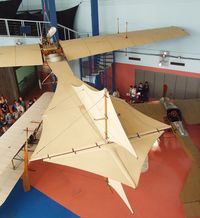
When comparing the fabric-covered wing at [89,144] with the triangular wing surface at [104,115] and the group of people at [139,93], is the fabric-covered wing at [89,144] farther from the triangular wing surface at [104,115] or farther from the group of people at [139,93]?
the group of people at [139,93]

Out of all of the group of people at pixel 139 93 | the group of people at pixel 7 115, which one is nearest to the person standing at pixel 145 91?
the group of people at pixel 139 93

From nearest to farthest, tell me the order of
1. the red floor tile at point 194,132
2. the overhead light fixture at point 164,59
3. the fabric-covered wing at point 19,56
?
the fabric-covered wing at point 19,56
the red floor tile at point 194,132
the overhead light fixture at point 164,59

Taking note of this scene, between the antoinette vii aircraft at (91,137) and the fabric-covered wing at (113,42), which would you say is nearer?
the antoinette vii aircraft at (91,137)

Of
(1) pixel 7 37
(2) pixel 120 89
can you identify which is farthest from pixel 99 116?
(2) pixel 120 89

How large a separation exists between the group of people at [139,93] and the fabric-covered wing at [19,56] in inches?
228

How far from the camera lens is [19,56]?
930cm

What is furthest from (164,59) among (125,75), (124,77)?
(124,77)

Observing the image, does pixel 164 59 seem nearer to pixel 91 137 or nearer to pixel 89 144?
pixel 91 137

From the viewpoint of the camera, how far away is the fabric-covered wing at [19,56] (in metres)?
8.99

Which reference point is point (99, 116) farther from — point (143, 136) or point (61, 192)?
point (61, 192)

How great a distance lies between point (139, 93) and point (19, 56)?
667 centimetres

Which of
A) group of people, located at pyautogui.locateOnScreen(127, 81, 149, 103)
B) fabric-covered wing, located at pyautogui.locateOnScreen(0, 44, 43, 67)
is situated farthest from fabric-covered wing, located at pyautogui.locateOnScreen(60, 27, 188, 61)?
group of people, located at pyautogui.locateOnScreen(127, 81, 149, 103)

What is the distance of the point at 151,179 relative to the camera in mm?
8523

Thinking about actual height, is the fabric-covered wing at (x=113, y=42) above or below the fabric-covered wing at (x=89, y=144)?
above
